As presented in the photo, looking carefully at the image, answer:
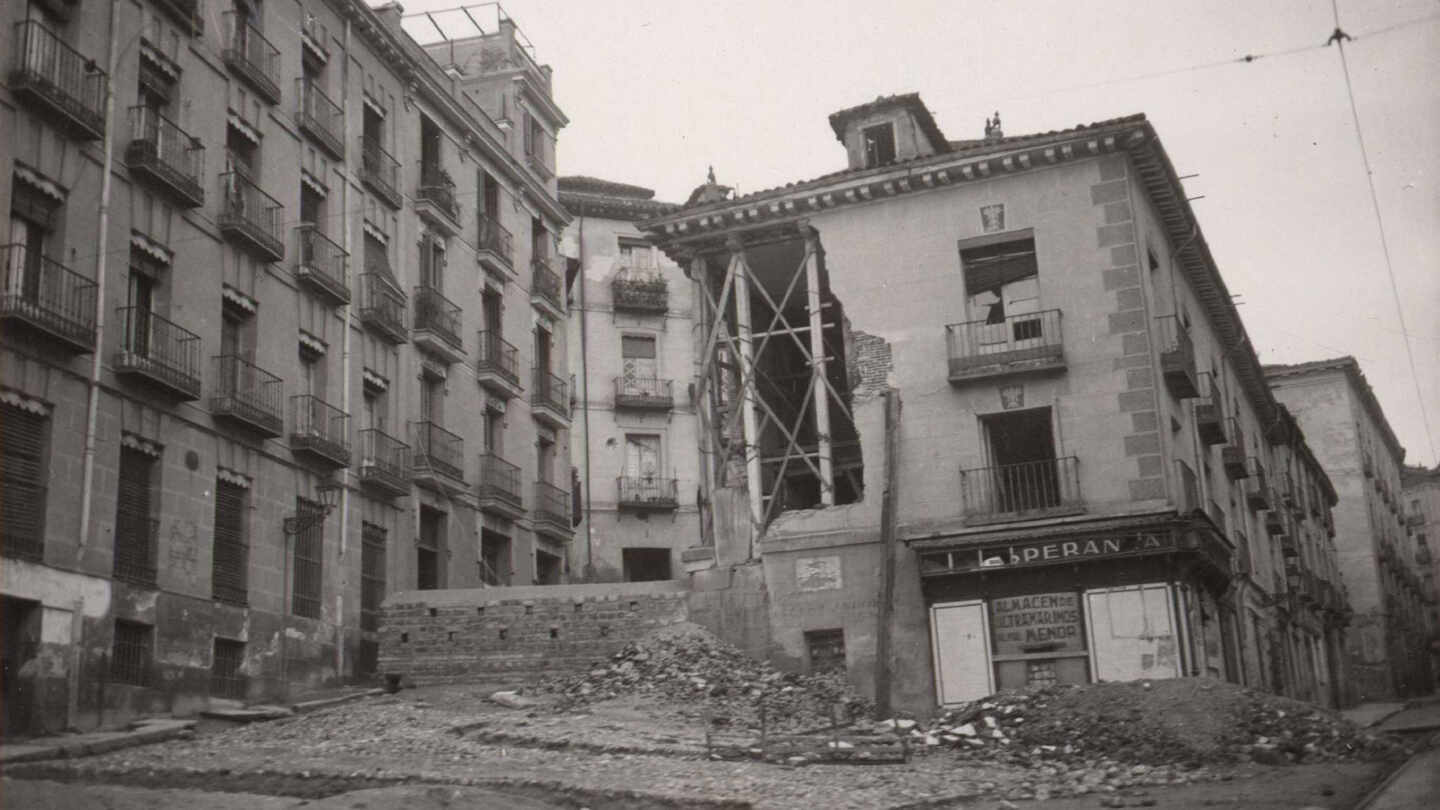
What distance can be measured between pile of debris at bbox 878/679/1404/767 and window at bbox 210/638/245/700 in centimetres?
1085

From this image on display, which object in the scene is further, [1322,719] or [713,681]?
[713,681]

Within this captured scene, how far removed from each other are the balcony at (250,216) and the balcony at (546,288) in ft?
38.4

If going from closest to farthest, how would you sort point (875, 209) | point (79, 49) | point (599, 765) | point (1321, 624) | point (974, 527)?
point (599, 765), point (79, 49), point (974, 527), point (875, 209), point (1321, 624)

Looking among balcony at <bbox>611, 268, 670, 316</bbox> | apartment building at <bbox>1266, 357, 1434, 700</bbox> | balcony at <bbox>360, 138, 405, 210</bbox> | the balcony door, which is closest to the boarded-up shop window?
the balcony door

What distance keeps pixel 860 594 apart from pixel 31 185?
14191mm

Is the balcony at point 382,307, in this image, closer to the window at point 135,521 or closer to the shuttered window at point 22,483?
the window at point 135,521

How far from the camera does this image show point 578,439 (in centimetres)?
4603

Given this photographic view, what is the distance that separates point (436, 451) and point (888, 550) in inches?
460

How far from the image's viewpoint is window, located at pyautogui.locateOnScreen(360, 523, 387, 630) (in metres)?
29.5

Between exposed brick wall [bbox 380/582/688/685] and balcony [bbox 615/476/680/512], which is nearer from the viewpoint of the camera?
exposed brick wall [bbox 380/582/688/685]

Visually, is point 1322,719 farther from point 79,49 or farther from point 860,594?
point 79,49

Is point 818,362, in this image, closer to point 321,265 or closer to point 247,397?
point 321,265

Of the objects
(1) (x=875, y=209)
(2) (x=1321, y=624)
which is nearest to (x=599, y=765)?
(1) (x=875, y=209)

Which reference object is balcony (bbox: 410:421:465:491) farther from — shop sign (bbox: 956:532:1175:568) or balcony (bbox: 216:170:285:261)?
shop sign (bbox: 956:532:1175:568)
